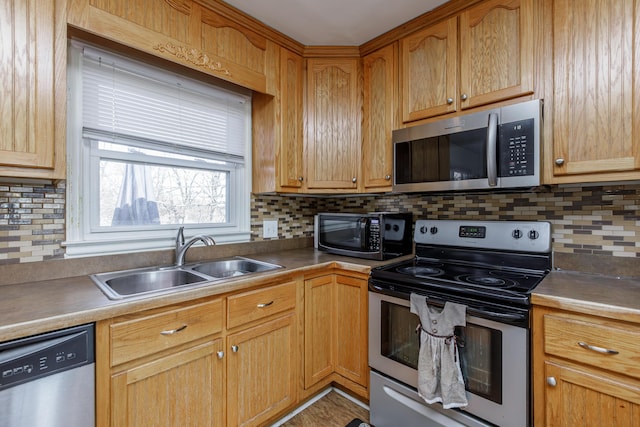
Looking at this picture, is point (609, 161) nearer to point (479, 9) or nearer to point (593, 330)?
point (593, 330)

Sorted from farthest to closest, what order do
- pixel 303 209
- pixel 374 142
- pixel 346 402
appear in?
1. pixel 303 209
2. pixel 374 142
3. pixel 346 402

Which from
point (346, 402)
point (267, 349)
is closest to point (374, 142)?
point (267, 349)

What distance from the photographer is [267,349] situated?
5.07 ft

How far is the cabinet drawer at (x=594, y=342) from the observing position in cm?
101

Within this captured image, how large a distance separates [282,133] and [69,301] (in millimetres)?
1449

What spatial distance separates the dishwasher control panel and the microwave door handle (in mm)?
1802

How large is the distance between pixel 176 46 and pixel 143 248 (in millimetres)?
1102

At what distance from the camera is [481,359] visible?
129cm

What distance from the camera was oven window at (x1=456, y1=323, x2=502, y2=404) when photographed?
1239 mm

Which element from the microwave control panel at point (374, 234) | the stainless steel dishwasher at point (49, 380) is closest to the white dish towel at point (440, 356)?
the microwave control panel at point (374, 234)

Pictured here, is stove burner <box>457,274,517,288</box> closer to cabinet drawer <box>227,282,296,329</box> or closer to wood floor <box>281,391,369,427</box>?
cabinet drawer <box>227,282,296,329</box>

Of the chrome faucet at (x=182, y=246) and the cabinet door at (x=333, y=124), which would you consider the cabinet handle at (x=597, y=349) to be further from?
the chrome faucet at (x=182, y=246)

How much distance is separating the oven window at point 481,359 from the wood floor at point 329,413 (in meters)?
0.76

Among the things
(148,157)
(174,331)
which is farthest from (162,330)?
(148,157)
